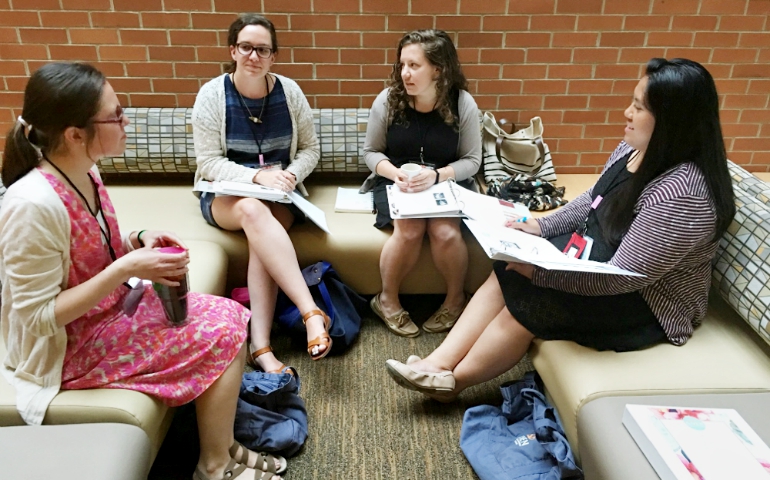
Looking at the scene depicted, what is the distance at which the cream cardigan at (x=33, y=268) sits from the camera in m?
1.22

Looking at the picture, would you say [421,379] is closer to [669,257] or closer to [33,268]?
[669,257]

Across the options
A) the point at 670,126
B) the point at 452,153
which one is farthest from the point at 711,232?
the point at 452,153

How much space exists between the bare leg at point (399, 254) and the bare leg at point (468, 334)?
0.43 m

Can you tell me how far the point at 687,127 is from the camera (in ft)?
4.97

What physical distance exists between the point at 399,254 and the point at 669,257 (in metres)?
1.02

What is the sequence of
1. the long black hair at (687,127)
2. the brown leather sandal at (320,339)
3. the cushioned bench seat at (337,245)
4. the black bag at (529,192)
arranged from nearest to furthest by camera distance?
the long black hair at (687,127), the brown leather sandal at (320,339), the cushioned bench seat at (337,245), the black bag at (529,192)

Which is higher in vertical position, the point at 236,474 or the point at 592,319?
the point at 592,319

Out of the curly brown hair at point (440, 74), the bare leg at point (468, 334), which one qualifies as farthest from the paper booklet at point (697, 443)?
the curly brown hair at point (440, 74)

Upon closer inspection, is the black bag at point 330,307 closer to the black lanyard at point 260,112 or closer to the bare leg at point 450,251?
the bare leg at point 450,251

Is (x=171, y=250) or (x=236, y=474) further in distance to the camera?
(x=236, y=474)

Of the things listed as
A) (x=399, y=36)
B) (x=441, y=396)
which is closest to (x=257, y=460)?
(x=441, y=396)

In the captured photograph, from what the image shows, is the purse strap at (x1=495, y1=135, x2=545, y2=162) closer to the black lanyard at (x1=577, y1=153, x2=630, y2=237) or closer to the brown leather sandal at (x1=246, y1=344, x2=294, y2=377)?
the black lanyard at (x1=577, y1=153, x2=630, y2=237)

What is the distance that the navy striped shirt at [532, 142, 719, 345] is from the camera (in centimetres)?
150

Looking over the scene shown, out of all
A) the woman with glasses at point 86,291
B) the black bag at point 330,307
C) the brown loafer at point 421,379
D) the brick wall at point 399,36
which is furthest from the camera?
the brick wall at point 399,36
